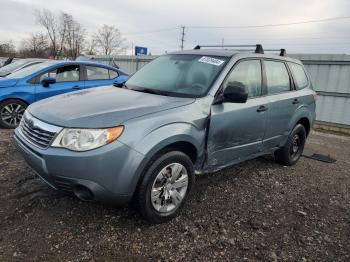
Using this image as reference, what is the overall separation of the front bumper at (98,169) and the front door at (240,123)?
1.08 m

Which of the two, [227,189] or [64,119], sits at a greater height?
[64,119]

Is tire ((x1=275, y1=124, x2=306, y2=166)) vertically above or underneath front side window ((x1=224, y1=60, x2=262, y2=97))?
underneath

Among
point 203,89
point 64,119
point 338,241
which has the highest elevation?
point 203,89

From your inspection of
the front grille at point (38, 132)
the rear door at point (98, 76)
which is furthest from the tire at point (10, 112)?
the front grille at point (38, 132)

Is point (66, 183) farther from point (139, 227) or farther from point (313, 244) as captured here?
point (313, 244)

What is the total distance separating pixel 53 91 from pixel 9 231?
4.39m

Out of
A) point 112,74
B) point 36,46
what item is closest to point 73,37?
point 36,46

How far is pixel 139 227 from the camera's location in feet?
10.4

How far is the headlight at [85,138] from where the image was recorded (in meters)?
2.69

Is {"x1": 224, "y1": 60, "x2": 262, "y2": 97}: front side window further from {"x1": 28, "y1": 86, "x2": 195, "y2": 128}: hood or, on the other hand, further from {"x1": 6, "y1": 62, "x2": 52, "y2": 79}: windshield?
{"x1": 6, "y1": 62, "x2": 52, "y2": 79}: windshield

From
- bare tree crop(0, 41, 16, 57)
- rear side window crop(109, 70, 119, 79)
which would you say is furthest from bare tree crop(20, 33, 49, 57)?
rear side window crop(109, 70, 119, 79)

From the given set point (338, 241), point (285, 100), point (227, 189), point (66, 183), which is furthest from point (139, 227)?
point (285, 100)

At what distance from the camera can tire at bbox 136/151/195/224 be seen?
2.96m

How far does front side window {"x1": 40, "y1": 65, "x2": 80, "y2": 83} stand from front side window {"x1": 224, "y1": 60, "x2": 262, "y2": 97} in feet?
14.6
